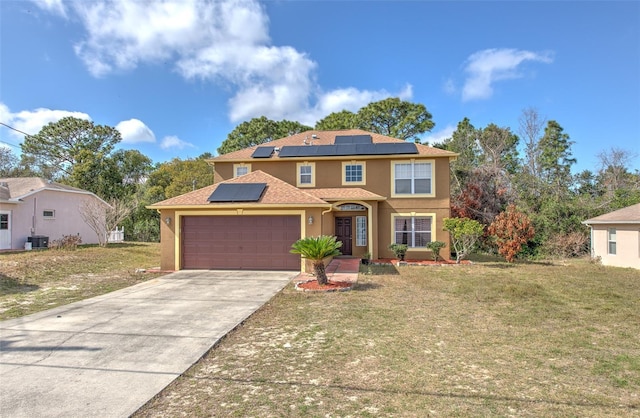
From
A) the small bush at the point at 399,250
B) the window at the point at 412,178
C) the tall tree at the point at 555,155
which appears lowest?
the small bush at the point at 399,250

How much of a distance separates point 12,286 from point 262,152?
446 inches

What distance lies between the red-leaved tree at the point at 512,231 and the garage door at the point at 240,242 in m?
9.74

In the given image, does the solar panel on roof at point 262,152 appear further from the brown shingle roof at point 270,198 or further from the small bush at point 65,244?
the small bush at point 65,244

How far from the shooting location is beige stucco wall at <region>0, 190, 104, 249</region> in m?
19.4

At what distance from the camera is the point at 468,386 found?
4.11 meters

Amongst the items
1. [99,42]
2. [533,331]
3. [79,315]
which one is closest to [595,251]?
[533,331]

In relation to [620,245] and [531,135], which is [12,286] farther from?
[531,135]

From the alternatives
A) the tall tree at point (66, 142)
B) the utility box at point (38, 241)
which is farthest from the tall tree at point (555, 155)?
the tall tree at point (66, 142)

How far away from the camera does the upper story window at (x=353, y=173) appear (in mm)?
17312

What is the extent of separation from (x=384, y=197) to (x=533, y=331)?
10.6 m

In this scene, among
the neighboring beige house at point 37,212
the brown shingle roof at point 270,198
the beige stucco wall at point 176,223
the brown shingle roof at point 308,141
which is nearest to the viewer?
the brown shingle roof at point 270,198

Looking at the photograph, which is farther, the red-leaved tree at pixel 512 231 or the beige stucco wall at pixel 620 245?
the red-leaved tree at pixel 512 231

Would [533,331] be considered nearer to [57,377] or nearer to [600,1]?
[57,377]

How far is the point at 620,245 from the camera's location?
16.1m
